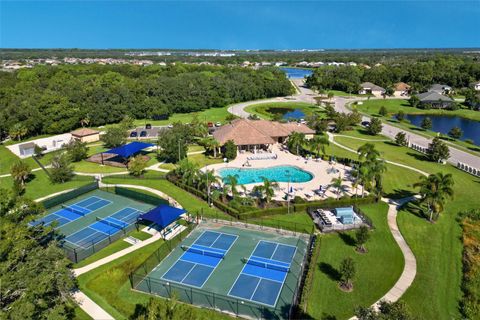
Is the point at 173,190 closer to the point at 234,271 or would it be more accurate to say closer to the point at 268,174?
the point at 268,174

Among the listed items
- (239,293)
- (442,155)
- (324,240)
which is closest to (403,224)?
(324,240)

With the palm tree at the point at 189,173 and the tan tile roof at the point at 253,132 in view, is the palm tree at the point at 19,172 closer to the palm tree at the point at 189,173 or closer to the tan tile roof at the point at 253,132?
the palm tree at the point at 189,173

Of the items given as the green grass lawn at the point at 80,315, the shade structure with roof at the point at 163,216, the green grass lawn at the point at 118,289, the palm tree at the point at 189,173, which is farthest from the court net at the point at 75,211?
the green grass lawn at the point at 80,315

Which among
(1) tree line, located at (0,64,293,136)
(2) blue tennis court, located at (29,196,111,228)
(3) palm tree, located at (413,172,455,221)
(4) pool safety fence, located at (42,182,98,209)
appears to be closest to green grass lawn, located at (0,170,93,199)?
(4) pool safety fence, located at (42,182,98,209)

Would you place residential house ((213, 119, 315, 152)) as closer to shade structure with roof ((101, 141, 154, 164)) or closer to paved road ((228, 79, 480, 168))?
shade structure with roof ((101, 141, 154, 164))

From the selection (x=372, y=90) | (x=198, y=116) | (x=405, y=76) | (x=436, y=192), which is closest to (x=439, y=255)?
(x=436, y=192)

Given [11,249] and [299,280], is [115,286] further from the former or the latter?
[299,280]
